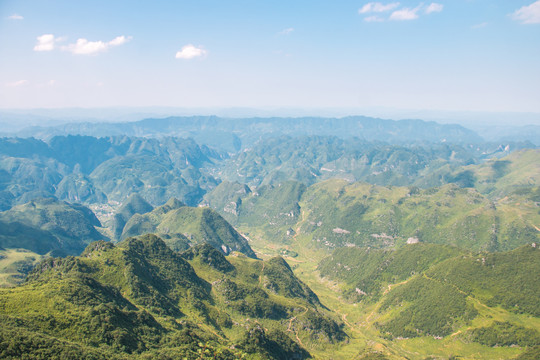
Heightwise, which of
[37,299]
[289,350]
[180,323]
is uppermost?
[37,299]

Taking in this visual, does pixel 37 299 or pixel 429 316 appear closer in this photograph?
pixel 37 299

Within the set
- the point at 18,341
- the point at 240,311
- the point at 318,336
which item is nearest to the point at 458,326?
the point at 318,336

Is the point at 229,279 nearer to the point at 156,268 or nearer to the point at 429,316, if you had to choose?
the point at 156,268

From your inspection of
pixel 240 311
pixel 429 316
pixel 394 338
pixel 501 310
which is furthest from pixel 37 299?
pixel 501 310

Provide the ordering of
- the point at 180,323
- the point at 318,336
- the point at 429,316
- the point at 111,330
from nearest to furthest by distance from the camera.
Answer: the point at 111,330
the point at 180,323
the point at 318,336
the point at 429,316

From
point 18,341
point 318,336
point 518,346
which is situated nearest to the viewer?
point 18,341

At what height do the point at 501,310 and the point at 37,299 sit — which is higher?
the point at 37,299

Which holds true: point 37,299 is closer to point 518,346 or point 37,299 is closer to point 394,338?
point 394,338
